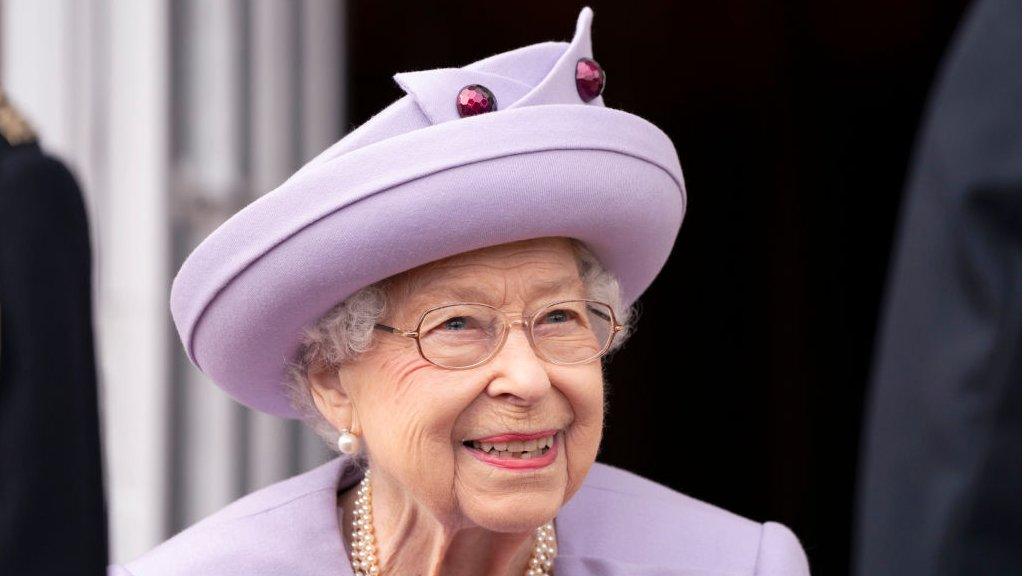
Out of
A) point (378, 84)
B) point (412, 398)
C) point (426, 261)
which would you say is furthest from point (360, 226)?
point (378, 84)

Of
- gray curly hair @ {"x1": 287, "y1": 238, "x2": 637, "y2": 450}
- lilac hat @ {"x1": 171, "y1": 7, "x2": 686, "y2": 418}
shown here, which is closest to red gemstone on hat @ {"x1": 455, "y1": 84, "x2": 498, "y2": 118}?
lilac hat @ {"x1": 171, "y1": 7, "x2": 686, "y2": 418}

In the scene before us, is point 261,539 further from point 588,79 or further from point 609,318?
point 588,79

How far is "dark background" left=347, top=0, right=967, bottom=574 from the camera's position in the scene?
8672 millimetres

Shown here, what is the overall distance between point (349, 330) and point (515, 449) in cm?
34

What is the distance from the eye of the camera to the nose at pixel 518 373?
251 centimetres

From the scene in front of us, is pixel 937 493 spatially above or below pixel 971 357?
below

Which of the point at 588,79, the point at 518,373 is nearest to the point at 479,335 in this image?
the point at 518,373

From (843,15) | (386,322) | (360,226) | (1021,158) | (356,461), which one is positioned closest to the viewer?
(1021,158)

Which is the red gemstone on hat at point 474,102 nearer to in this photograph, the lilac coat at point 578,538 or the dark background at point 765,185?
the lilac coat at point 578,538

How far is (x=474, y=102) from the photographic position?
2.48 metres

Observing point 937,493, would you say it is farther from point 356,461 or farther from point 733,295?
point 733,295

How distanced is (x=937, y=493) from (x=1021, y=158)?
1.18 feet

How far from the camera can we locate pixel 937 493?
1656mm

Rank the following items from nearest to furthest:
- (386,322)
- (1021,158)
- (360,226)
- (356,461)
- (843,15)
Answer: (1021,158)
(360,226)
(386,322)
(356,461)
(843,15)
